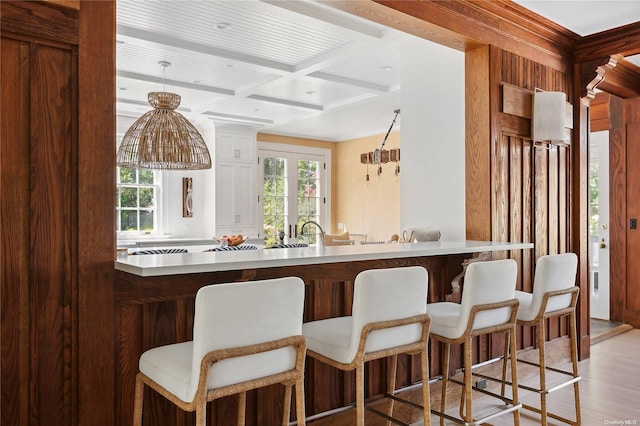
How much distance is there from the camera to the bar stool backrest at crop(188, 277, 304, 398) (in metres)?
1.56

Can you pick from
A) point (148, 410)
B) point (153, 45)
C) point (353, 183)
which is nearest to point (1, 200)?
point (148, 410)

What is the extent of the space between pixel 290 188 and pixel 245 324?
7216 millimetres

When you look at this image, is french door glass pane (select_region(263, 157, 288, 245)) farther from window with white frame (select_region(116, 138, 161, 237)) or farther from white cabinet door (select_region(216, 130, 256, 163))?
window with white frame (select_region(116, 138, 161, 237))

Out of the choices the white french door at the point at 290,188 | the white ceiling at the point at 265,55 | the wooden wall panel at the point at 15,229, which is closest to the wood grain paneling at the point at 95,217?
the wooden wall panel at the point at 15,229

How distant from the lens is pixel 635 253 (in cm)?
535

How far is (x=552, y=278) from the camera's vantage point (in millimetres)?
2727

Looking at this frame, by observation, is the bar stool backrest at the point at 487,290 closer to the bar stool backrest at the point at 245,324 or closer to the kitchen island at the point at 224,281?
the kitchen island at the point at 224,281

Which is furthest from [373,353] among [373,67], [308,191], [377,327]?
[308,191]

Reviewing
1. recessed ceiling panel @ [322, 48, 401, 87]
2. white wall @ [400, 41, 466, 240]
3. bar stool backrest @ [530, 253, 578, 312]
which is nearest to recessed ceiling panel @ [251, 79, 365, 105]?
recessed ceiling panel @ [322, 48, 401, 87]

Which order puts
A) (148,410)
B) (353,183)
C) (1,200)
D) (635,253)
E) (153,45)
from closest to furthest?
(1,200) < (148,410) < (153,45) < (635,253) < (353,183)

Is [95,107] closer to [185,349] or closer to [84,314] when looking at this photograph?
[84,314]

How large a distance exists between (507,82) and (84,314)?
10.1 feet

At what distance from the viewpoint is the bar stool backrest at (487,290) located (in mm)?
2311

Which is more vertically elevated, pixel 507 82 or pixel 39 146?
pixel 507 82
